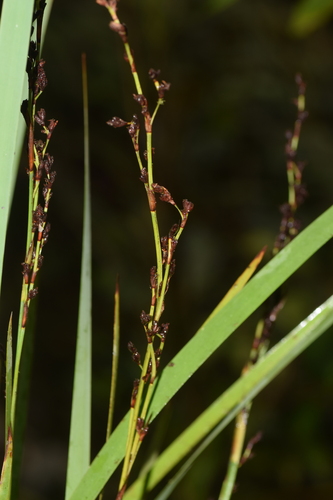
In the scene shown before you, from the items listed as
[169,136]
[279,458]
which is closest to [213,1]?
[169,136]

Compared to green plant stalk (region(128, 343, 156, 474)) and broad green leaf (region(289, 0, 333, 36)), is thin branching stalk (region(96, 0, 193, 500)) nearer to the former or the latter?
green plant stalk (region(128, 343, 156, 474))

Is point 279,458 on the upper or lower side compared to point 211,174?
lower

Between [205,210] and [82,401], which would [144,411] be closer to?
[82,401]

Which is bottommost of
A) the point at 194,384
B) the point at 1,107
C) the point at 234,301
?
the point at 234,301

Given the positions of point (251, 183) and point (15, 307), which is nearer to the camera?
point (15, 307)

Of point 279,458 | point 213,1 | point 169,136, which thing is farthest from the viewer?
point 279,458

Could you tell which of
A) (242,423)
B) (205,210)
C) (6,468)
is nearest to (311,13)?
(242,423)

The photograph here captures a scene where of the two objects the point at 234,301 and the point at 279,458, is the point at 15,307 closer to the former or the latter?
the point at 279,458
